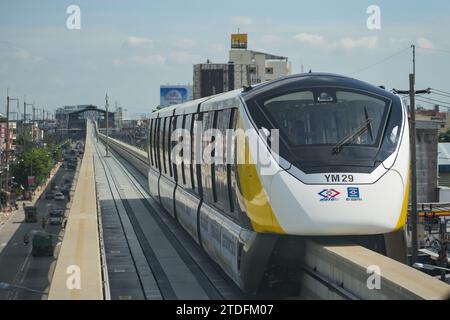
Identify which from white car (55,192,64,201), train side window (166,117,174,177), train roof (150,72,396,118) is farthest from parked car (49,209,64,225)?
train roof (150,72,396,118)

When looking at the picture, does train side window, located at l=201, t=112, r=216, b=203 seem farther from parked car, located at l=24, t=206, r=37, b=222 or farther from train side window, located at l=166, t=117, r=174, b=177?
parked car, located at l=24, t=206, r=37, b=222

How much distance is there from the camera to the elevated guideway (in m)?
9.16

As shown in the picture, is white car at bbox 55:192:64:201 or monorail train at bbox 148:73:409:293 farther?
white car at bbox 55:192:64:201

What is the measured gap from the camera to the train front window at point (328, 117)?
1284cm

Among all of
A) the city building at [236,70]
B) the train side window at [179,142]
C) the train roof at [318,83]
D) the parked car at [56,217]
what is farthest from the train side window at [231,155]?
the city building at [236,70]

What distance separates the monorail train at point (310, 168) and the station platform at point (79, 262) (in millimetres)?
2573

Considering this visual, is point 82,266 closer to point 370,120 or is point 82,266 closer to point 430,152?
point 370,120

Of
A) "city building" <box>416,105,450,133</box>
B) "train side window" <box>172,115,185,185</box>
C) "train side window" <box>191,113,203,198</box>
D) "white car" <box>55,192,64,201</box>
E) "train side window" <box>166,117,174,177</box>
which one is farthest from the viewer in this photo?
"white car" <box>55,192,64,201</box>

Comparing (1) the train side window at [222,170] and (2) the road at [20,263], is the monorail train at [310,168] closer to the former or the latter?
(1) the train side window at [222,170]

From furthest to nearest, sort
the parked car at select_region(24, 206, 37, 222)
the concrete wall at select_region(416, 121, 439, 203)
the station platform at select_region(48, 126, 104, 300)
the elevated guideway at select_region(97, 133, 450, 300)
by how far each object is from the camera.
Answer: the parked car at select_region(24, 206, 37, 222) < the concrete wall at select_region(416, 121, 439, 203) < the station platform at select_region(48, 126, 104, 300) < the elevated guideway at select_region(97, 133, 450, 300)

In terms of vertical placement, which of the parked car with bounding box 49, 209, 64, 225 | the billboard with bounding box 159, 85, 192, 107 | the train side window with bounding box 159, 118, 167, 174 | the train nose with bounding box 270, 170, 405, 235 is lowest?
the parked car with bounding box 49, 209, 64, 225

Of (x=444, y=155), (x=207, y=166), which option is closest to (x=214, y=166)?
(x=207, y=166)

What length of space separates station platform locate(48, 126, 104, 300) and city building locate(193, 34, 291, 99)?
5141 centimetres

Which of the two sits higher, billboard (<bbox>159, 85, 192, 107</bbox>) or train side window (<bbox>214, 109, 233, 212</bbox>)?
billboard (<bbox>159, 85, 192, 107</bbox>)
